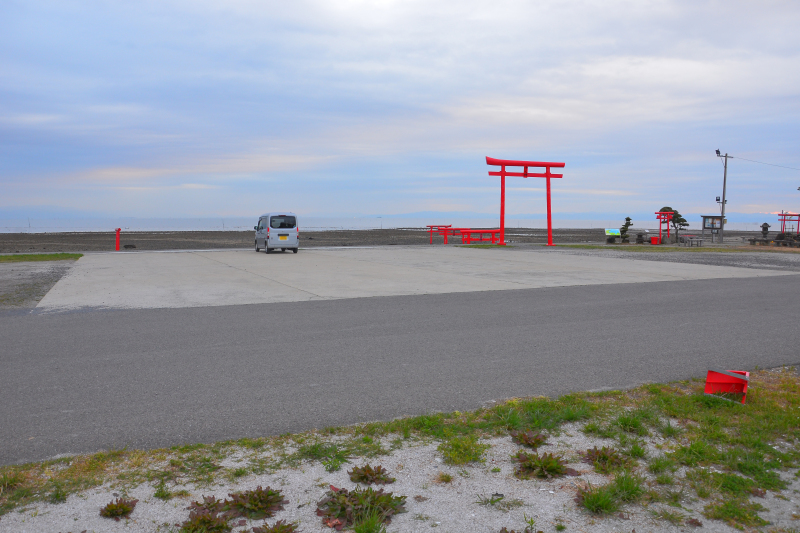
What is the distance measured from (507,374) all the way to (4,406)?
4.63m

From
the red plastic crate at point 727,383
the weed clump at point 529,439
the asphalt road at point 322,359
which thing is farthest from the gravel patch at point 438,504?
the red plastic crate at point 727,383

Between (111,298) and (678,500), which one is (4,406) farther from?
(111,298)

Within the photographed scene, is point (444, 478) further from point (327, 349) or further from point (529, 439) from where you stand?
point (327, 349)

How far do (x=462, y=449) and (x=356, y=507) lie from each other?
3.46 ft

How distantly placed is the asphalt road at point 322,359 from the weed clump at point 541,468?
1.21m

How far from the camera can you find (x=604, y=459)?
3840 millimetres

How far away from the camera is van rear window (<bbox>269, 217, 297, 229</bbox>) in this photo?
26.8 meters

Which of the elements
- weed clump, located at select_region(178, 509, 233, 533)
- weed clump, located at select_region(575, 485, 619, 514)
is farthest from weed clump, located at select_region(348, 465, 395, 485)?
weed clump, located at select_region(575, 485, 619, 514)

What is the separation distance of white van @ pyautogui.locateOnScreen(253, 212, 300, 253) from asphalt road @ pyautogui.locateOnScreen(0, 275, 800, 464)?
16.3 meters

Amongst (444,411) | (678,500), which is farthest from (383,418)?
(678,500)

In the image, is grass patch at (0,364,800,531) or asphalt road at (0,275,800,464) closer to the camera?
grass patch at (0,364,800,531)

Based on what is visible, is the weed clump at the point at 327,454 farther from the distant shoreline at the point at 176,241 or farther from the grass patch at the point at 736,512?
the distant shoreline at the point at 176,241

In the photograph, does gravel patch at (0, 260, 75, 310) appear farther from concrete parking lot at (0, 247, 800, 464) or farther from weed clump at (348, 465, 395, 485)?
weed clump at (348, 465, 395, 485)

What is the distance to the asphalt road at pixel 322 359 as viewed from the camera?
4.67 meters
